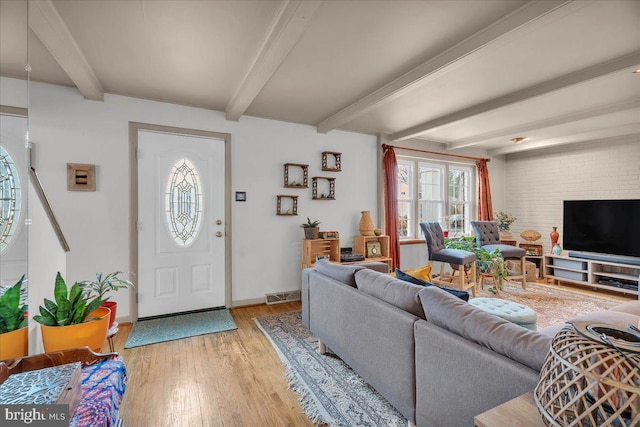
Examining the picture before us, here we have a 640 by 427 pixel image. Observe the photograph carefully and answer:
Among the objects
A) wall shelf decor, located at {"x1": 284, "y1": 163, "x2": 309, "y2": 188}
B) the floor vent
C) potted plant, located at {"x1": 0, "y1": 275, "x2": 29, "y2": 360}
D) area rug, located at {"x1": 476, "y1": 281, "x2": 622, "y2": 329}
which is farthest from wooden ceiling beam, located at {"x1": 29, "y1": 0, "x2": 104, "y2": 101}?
area rug, located at {"x1": 476, "y1": 281, "x2": 622, "y2": 329}

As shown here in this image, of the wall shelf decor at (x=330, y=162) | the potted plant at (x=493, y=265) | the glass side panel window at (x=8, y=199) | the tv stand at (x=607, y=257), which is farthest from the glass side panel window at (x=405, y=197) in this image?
the glass side panel window at (x=8, y=199)

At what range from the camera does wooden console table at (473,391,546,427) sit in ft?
2.27

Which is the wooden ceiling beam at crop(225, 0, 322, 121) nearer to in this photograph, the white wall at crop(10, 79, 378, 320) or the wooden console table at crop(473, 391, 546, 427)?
the white wall at crop(10, 79, 378, 320)

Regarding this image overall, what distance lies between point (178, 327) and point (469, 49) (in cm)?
347

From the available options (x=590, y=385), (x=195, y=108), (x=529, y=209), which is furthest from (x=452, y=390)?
(x=529, y=209)

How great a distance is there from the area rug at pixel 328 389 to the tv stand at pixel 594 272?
4.13 m

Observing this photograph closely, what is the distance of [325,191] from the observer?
4.16 metres

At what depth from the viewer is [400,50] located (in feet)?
7.16

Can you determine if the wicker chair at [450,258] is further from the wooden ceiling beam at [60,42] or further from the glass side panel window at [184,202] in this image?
the wooden ceiling beam at [60,42]

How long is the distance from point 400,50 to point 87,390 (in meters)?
2.68

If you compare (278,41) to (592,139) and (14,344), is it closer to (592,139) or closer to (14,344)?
(14,344)

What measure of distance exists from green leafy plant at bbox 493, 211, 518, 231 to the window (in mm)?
532

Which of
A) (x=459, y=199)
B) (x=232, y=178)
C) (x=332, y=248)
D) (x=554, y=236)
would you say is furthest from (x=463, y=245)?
(x=232, y=178)

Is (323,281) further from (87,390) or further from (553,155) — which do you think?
(553,155)
